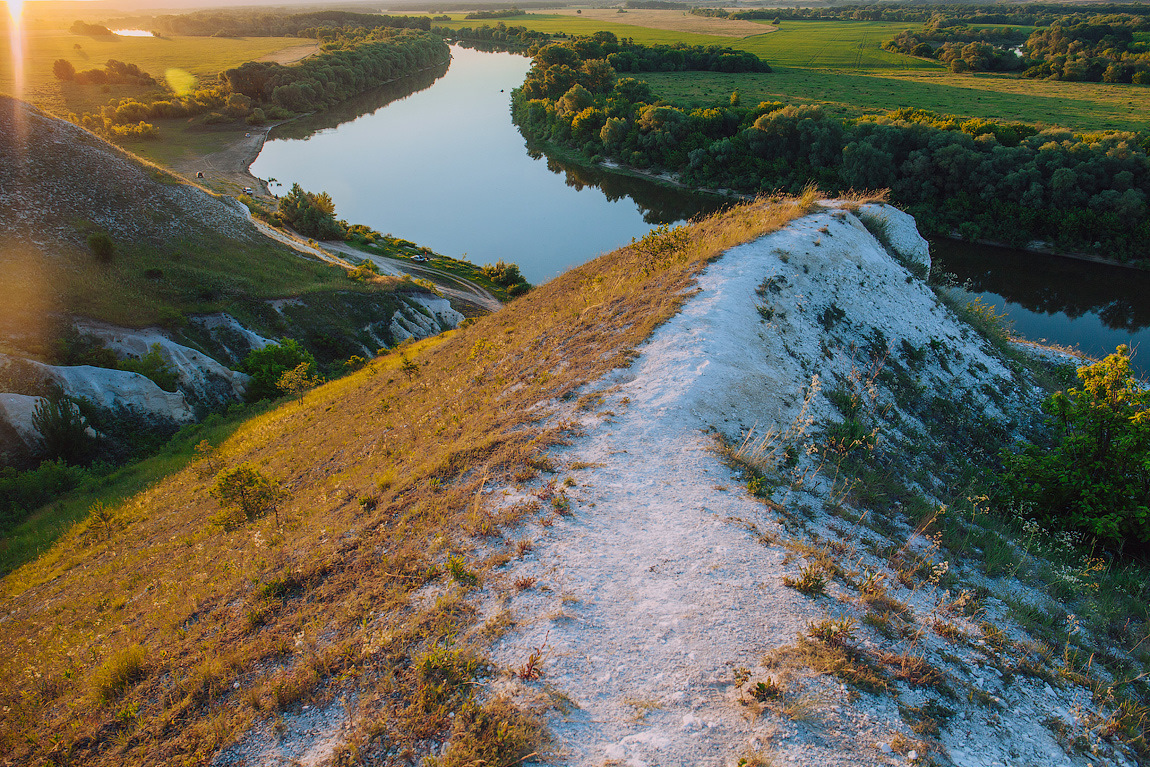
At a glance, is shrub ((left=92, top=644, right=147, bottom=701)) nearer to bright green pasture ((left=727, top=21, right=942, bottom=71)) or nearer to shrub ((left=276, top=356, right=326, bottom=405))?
shrub ((left=276, top=356, right=326, bottom=405))

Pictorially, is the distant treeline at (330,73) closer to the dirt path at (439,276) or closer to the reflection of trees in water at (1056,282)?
the dirt path at (439,276)

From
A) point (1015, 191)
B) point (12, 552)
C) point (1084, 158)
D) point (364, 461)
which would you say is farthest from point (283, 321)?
point (1084, 158)

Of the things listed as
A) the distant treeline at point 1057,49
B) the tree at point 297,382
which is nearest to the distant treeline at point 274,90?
the tree at point 297,382

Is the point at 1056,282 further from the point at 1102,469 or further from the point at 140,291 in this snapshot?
the point at 140,291

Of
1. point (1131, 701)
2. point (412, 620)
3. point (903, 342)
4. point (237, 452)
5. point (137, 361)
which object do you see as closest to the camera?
point (1131, 701)

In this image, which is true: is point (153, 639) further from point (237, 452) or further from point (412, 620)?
point (237, 452)

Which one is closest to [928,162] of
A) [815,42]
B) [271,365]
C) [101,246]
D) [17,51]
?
[271,365]

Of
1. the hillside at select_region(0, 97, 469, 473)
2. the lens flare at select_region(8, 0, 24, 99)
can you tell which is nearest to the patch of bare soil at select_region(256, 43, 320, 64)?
the lens flare at select_region(8, 0, 24, 99)
